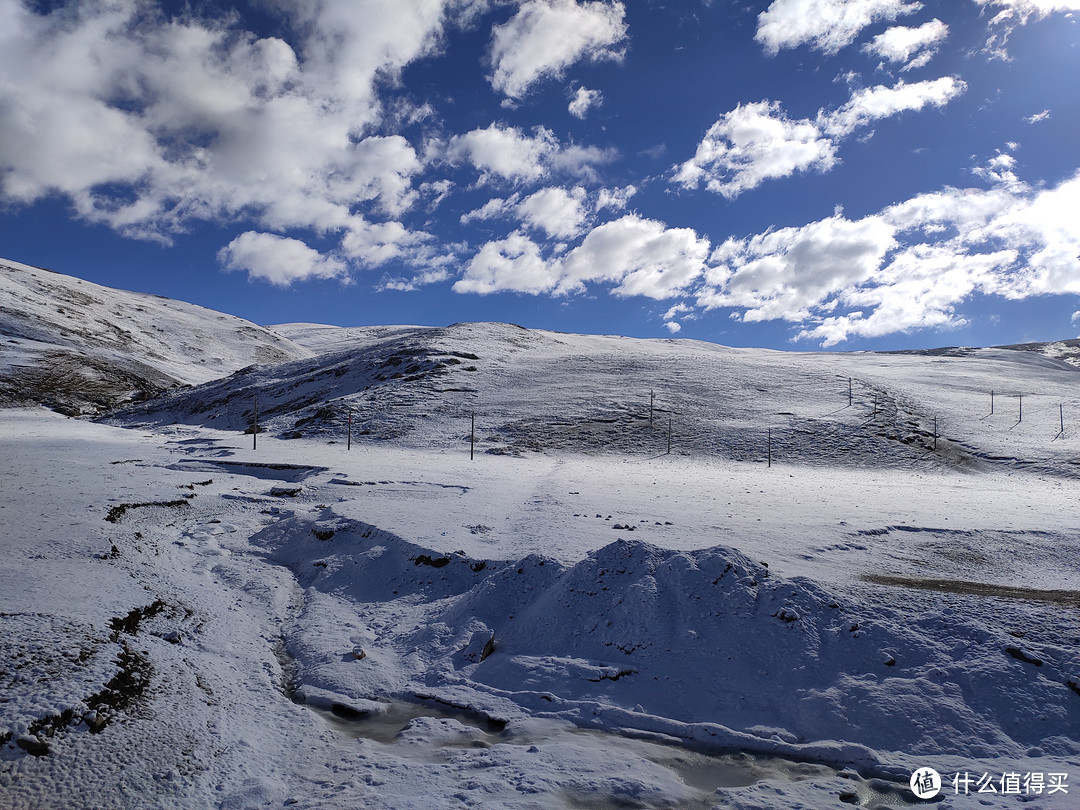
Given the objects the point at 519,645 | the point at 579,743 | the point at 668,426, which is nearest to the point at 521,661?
the point at 519,645

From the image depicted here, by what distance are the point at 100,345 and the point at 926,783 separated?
275 feet

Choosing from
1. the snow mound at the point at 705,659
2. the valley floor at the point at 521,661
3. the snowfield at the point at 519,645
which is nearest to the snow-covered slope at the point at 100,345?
the snowfield at the point at 519,645

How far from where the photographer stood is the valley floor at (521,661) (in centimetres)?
521

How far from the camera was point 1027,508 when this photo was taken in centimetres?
1678

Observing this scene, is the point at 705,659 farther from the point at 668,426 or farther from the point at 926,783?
the point at 668,426

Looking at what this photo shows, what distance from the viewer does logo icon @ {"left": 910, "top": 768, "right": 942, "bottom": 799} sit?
5.32 metres

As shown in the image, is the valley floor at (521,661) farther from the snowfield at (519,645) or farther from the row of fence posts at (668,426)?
the row of fence posts at (668,426)

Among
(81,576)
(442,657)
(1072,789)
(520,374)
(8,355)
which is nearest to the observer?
(1072,789)

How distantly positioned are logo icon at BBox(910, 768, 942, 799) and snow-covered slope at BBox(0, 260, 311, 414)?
60694 millimetres

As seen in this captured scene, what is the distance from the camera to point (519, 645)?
7781 mm

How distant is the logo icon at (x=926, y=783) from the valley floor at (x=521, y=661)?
79 millimetres

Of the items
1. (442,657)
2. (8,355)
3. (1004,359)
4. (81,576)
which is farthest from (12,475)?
(1004,359)

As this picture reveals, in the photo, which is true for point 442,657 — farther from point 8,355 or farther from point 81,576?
point 8,355

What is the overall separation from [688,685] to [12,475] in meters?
18.7
